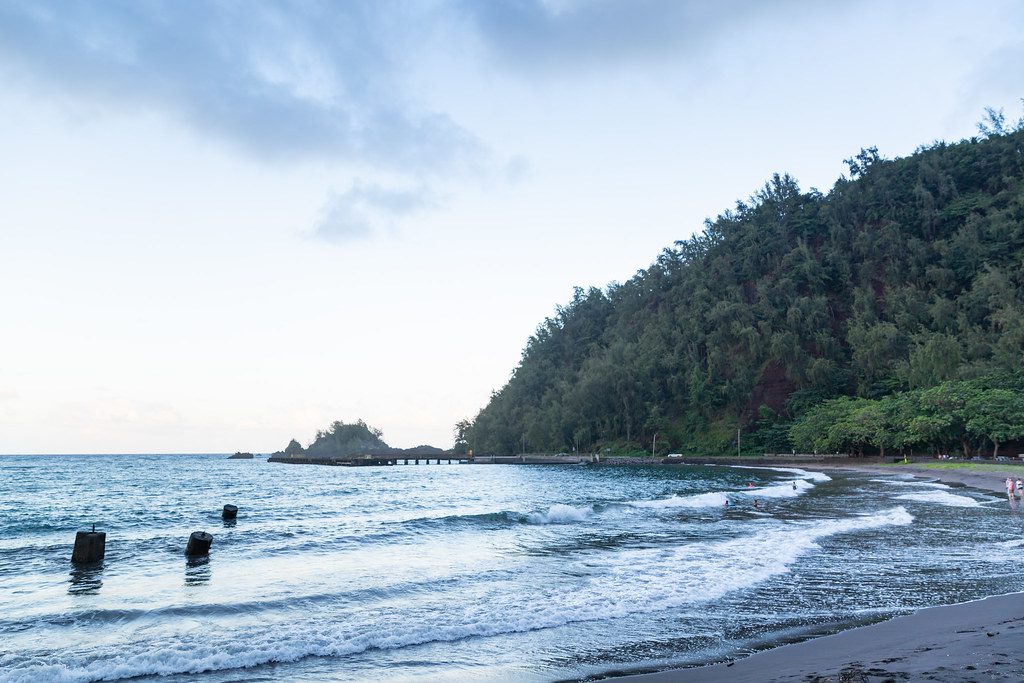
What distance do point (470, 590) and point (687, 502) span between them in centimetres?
2564

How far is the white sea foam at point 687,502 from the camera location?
35812mm

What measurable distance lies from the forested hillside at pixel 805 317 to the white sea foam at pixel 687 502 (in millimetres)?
54759

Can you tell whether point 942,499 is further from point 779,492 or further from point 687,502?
point 687,502

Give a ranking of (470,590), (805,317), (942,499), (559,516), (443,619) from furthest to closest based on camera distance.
→ (805,317) → (942,499) → (559,516) → (470,590) → (443,619)

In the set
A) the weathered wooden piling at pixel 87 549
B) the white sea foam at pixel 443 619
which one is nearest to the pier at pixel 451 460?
the white sea foam at pixel 443 619

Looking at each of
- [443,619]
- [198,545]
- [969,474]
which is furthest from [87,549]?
[969,474]

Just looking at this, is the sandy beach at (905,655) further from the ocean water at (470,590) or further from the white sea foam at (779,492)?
the white sea foam at (779,492)

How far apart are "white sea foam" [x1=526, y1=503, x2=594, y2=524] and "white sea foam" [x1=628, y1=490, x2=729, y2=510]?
18.9ft

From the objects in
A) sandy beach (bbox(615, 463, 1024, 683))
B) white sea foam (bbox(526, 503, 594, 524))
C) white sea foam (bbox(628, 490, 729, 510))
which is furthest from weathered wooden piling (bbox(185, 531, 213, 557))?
white sea foam (bbox(628, 490, 729, 510))

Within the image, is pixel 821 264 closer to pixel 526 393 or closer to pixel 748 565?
pixel 526 393

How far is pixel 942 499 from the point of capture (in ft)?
112

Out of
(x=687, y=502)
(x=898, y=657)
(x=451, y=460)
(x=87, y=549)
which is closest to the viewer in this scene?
(x=898, y=657)

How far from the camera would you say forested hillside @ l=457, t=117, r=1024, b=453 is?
3984 inches

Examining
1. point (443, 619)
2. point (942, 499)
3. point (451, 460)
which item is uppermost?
point (451, 460)
